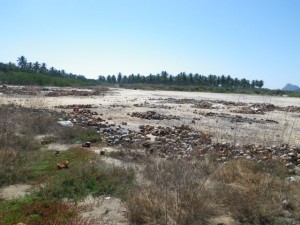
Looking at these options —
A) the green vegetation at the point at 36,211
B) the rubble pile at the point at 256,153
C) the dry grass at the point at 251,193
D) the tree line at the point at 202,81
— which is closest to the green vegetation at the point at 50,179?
the green vegetation at the point at 36,211

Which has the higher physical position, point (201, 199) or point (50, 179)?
point (201, 199)

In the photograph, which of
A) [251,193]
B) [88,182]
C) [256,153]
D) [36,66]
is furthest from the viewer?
[36,66]

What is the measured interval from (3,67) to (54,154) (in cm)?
10618

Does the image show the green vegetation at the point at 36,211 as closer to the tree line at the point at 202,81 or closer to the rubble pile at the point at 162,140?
the rubble pile at the point at 162,140

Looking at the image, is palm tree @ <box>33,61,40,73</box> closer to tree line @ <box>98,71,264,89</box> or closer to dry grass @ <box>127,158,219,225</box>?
tree line @ <box>98,71,264,89</box>

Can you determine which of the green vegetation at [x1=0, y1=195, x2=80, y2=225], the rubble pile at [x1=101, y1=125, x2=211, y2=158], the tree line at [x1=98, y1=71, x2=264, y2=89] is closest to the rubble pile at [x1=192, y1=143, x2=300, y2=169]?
the rubble pile at [x1=101, y1=125, x2=211, y2=158]

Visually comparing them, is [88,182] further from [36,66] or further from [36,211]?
[36,66]

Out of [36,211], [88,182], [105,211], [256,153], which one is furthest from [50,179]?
[256,153]

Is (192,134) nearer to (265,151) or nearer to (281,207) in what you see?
(265,151)

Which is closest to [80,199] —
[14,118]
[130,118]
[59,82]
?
[14,118]

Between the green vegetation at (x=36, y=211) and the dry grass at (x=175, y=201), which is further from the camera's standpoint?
the green vegetation at (x=36, y=211)

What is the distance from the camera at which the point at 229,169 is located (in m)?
7.81

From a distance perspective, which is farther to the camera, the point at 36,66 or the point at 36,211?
the point at 36,66

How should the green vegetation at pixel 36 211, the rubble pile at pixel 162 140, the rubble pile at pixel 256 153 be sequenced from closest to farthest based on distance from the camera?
the green vegetation at pixel 36 211, the rubble pile at pixel 256 153, the rubble pile at pixel 162 140
